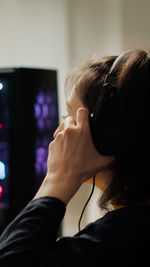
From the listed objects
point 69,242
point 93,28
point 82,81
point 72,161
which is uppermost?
point 93,28

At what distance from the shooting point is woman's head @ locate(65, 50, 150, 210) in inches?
21.5

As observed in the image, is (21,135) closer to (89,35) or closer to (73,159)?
(73,159)

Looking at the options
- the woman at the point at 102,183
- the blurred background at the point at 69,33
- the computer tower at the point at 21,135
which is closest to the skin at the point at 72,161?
the woman at the point at 102,183

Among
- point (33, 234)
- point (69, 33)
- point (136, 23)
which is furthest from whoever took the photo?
point (69, 33)

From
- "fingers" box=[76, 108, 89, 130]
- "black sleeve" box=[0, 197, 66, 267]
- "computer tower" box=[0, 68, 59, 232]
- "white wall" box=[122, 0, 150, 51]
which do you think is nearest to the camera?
"black sleeve" box=[0, 197, 66, 267]

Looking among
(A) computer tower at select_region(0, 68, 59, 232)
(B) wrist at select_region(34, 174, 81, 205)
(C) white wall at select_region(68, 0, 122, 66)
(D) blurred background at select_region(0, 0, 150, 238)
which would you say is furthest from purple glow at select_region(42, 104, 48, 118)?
(B) wrist at select_region(34, 174, 81, 205)

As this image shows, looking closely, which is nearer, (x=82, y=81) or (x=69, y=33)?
(x=82, y=81)

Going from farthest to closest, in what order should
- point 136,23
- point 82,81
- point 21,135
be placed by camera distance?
point 136,23 < point 21,135 < point 82,81

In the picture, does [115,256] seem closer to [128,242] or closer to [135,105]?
[128,242]

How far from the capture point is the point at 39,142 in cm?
87

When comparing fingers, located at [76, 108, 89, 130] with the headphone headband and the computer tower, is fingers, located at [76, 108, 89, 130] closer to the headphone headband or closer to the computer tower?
the headphone headband

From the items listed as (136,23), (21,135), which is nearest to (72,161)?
(21,135)

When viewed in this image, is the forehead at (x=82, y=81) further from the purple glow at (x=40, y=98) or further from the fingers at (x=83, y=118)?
the purple glow at (x=40, y=98)

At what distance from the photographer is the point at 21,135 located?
833mm
